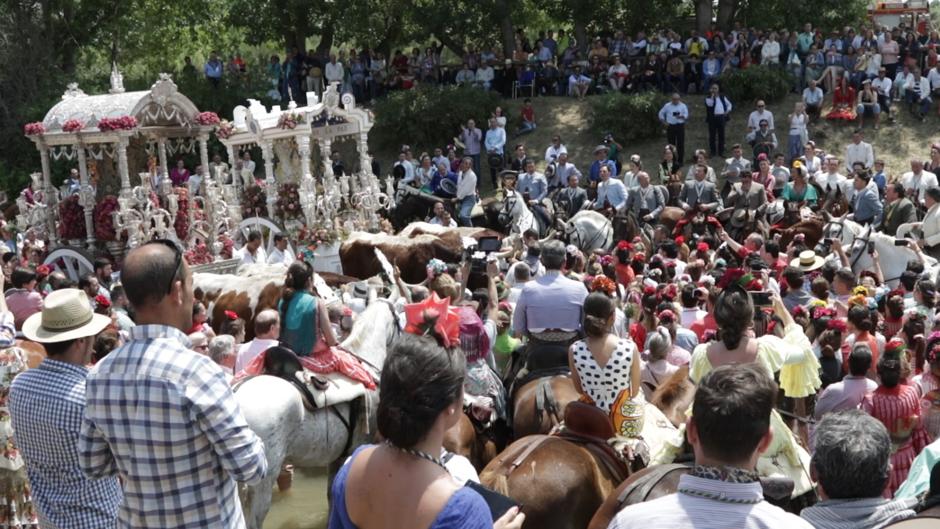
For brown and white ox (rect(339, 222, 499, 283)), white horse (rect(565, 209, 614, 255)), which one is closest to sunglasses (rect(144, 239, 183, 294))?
Result: brown and white ox (rect(339, 222, 499, 283))

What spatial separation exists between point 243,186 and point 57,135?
2977 millimetres

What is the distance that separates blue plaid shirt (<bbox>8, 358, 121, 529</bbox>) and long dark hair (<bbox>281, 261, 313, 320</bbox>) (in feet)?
9.97

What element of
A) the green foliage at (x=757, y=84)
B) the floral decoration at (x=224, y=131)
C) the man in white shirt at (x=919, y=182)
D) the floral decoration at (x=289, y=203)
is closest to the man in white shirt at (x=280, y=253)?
the floral decoration at (x=289, y=203)

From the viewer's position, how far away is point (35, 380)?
481 centimetres

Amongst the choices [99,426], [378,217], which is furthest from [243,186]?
[99,426]

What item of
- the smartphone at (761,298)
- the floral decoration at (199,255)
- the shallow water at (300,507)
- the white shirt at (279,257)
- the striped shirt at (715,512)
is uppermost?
the striped shirt at (715,512)

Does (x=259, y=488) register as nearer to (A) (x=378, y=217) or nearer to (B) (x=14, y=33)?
(A) (x=378, y=217)

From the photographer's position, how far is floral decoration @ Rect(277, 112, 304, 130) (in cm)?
1725

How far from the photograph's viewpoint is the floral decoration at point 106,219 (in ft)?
53.0

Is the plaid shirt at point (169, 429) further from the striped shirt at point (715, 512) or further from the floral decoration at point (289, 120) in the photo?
the floral decoration at point (289, 120)

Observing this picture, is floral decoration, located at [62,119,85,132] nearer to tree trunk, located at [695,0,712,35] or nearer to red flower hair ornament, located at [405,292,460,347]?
red flower hair ornament, located at [405,292,460,347]

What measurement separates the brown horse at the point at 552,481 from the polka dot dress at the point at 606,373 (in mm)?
635

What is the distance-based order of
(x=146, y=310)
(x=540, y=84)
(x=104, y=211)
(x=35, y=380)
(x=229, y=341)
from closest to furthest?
(x=146, y=310), (x=35, y=380), (x=229, y=341), (x=104, y=211), (x=540, y=84)

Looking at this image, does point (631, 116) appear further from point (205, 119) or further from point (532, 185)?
point (205, 119)
